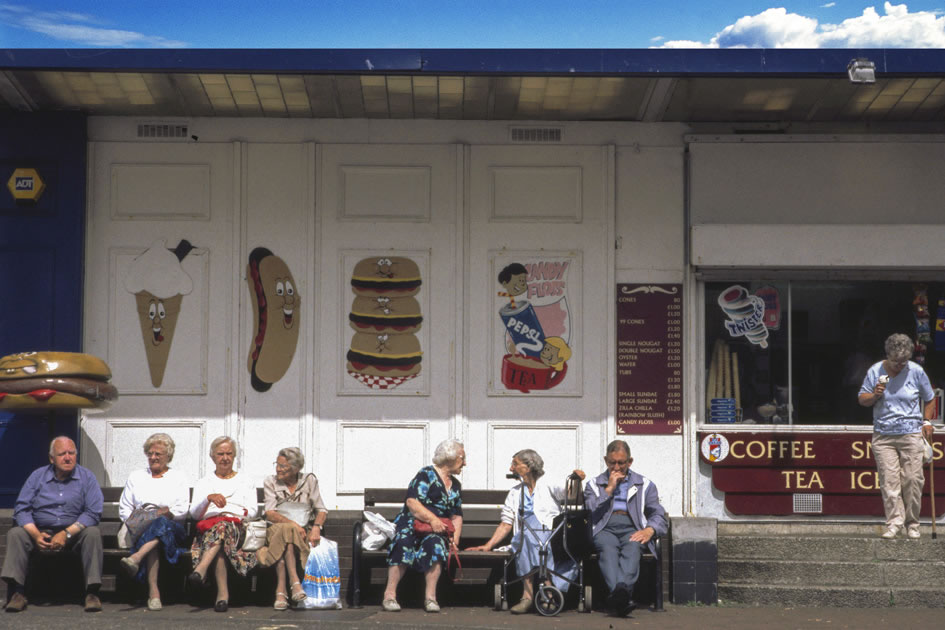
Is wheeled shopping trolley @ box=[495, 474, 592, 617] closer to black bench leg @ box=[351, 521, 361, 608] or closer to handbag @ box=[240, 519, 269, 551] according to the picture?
black bench leg @ box=[351, 521, 361, 608]

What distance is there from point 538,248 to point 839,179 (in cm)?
280

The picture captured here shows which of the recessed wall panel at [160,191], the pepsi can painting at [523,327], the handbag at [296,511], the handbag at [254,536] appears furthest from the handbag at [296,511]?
the recessed wall panel at [160,191]

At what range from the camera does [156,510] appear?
9.08 metres

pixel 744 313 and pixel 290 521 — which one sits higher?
pixel 744 313

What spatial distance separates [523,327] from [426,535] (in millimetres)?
2523

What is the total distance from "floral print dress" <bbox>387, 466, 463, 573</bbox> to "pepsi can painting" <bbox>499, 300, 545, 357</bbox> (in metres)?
1.94

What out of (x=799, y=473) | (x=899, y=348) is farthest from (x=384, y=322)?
(x=899, y=348)

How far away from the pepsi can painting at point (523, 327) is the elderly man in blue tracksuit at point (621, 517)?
1.74 metres

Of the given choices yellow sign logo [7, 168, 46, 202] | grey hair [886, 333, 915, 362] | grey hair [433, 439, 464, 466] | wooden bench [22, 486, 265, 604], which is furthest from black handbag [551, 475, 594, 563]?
yellow sign logo [7, 168, 46, 202]

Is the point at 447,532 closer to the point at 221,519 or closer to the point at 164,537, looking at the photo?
the point at 221,519

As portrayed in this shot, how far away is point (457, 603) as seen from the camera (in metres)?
9.41

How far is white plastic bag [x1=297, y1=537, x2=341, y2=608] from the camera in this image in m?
8.84

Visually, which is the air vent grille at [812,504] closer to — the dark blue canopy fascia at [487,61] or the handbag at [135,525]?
the dark blue canopy fascia at [487,61]

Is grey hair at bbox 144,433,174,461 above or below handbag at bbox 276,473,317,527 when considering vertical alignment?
above
